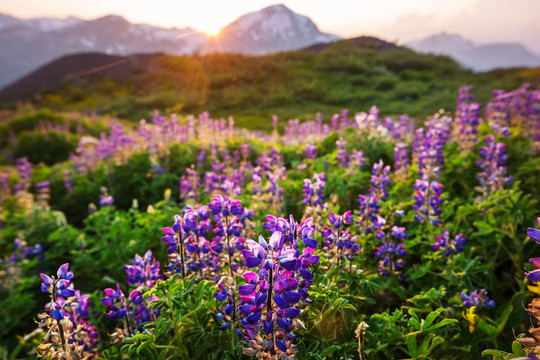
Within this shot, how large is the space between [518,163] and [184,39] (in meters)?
56.1

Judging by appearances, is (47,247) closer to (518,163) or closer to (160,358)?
(160,358)

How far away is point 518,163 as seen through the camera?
455cm

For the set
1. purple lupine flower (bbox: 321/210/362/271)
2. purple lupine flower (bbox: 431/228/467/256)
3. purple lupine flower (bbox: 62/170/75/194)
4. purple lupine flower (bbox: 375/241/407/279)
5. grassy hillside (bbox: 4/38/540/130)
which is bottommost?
purple lupine flower (bbox: 62/170/75/194)

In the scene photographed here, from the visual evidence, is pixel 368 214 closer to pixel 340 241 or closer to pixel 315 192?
pixel 315 192

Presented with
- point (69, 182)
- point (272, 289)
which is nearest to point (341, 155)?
point (272, 289)

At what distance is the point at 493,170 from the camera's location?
366 centimetres

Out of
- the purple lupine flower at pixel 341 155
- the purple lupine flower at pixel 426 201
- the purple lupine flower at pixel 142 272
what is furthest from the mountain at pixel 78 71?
the purple lupine flower at pixel 426 201

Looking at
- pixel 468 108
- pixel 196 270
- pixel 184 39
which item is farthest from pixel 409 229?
pixel 184 39

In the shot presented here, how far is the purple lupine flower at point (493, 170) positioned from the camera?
3389 millimetres

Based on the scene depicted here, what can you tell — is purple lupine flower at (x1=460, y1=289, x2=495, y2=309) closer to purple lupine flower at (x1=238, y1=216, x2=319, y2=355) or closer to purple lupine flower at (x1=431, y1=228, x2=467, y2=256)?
purple lupine flower at (x1=431, y1=228, x2=467, y2=256)

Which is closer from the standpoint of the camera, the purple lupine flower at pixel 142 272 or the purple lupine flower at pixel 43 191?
the purple lupine flower at pixel 142 272

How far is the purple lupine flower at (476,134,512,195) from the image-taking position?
3389 millimetres

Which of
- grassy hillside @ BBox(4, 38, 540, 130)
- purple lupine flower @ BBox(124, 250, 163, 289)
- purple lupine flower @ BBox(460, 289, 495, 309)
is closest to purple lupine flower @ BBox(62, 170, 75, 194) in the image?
purple lupine flower @ BBox(124, 250, 163, 289)

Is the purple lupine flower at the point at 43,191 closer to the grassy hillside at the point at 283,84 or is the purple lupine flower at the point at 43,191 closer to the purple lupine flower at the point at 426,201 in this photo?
the purple lupine flower at the point at 426,201
